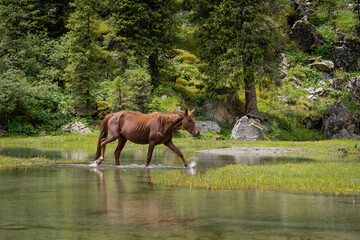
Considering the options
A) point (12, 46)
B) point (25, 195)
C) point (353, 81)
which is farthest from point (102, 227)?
point (353, 81)

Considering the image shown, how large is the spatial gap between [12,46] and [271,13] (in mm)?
25515

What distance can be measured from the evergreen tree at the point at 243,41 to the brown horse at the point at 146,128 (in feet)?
68.7

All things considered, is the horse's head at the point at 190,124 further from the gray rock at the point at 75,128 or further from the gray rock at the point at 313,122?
the gray rock at the point at 313,122

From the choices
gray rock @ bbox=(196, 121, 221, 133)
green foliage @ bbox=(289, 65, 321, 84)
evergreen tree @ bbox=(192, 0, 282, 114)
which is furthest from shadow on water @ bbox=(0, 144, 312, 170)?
green foliage @ bbox=(289, 65, 321, 84)

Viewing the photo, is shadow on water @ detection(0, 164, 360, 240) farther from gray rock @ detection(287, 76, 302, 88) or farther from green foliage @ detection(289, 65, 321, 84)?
green foliage @ detection(289, 65, 321, 84)

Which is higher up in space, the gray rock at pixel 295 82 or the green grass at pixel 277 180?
the gray rock at pixel 295 82

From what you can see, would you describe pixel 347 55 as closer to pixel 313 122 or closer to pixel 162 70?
pixel 313 122

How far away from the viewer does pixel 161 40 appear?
42.7 metres

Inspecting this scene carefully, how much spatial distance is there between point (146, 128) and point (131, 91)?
61.7ft

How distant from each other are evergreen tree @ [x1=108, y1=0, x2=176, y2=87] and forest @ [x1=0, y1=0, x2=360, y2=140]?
11 centimetres

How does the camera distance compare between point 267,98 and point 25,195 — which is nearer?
point 25,195

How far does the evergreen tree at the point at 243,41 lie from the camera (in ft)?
128

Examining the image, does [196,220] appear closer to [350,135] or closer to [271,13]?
[350,135]

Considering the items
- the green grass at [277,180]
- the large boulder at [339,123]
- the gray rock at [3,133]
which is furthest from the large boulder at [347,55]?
the green grass at [277,180]
